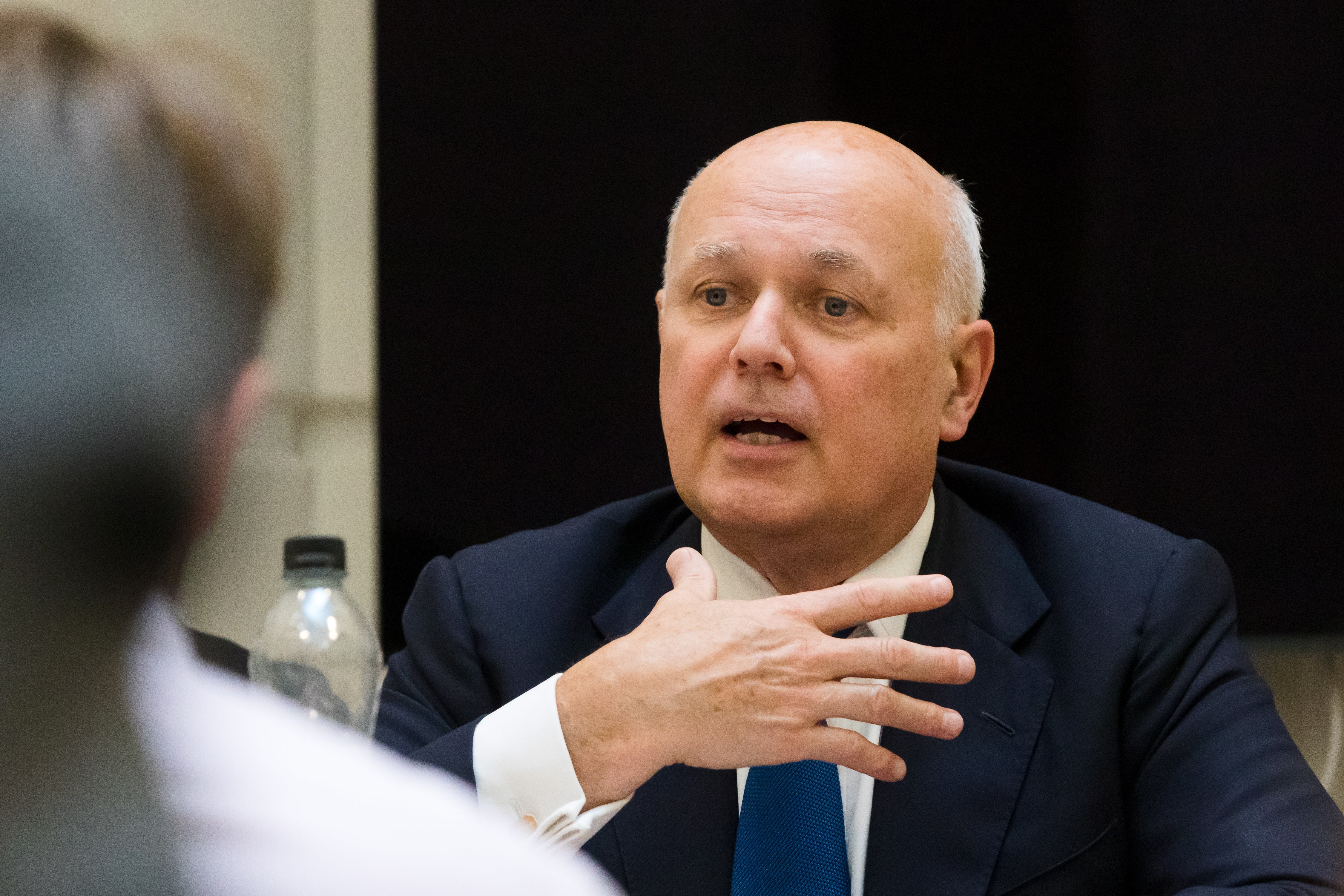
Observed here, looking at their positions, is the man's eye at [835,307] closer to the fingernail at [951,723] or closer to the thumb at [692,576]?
the thumb at [692,576]

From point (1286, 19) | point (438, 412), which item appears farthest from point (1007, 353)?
point (438, 412)

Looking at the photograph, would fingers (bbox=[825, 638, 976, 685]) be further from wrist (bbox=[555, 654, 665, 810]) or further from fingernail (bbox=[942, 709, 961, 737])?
wrist (bbox=[555, 654, 665, 810])

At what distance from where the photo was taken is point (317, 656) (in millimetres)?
1880

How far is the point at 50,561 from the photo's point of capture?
Answer: 18.2 inches

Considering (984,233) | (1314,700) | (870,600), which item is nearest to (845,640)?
(870,600)

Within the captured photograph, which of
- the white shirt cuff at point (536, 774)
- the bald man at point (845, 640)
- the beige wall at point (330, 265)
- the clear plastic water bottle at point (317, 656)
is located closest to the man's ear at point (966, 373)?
the bald man at point (845, 640)

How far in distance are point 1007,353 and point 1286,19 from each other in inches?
32.5

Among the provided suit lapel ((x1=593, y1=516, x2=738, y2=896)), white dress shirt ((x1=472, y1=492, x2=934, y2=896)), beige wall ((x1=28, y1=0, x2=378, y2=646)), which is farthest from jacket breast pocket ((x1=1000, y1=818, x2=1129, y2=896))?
beige wall ((x1=28, y1=0, x2=378, y2=646))

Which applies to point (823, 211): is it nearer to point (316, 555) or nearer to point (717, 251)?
point (717, 251)

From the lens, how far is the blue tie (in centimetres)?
127

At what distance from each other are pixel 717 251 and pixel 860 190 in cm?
19

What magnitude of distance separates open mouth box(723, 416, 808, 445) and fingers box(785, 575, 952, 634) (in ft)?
0.95

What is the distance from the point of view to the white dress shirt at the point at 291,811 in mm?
504

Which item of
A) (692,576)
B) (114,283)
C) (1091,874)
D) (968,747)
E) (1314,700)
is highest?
(114,283)
